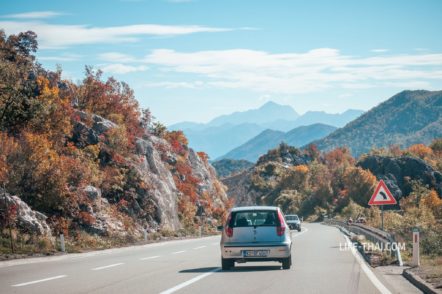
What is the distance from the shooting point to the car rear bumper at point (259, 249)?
57.7 ft

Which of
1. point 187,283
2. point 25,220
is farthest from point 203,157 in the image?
point 187,283

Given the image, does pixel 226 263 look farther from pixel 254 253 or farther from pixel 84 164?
pixel 84 164

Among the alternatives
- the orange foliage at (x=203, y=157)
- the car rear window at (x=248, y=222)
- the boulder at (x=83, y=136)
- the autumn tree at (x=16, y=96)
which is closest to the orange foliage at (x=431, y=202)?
the orange foliage at (x=203, y=157)

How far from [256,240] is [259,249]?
0.89 feet

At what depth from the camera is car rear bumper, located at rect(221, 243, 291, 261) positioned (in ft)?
57.7

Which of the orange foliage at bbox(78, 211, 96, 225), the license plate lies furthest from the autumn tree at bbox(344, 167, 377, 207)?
the license plate

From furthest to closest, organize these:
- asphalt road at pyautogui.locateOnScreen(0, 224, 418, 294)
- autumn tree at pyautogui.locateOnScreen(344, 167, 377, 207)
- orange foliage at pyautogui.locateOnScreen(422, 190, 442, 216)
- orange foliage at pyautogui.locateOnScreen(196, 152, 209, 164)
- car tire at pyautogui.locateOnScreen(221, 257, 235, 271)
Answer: autumn tree at pyautogui.locateOnScreen(344, 167, 377, 207) → orange foliage at pyautogui.locateOnScreen(422, 190, 442, 216) → orange foliage at pyautogui.locateOnScreen(196, 152, 209, 164) → car tire at pyautogui.locateOnScreen(221, 257, 235, 271) → asphalt road at pyautogui.locateOnScreen(0, 224, 418, 294)

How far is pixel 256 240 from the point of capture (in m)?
17.8

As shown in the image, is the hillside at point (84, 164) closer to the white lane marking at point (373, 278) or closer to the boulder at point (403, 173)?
the white lane marking at point (373, 278)

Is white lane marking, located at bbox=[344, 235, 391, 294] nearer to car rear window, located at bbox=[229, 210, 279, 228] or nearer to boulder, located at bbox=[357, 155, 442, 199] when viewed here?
car rear window, located at bbox=[229, 210, 279, 228]

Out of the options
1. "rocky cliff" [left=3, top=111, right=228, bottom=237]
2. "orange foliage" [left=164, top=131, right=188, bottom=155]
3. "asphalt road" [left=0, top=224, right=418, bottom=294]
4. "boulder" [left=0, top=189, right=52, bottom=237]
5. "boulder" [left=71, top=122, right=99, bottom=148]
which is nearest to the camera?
"asphalt road" [left=0, top=224, right=418, bottom=294]

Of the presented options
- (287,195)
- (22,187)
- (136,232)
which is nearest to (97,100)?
(136,232)

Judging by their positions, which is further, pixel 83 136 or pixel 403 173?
pixel 403 173

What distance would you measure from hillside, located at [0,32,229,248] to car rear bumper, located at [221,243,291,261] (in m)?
14.1
